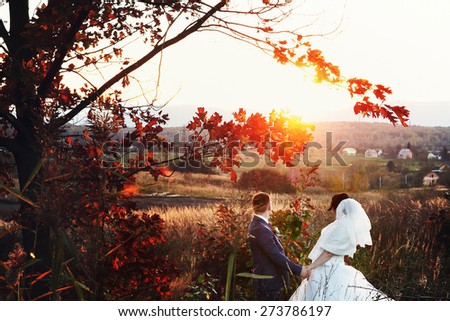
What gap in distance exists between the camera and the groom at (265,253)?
19.6 feet

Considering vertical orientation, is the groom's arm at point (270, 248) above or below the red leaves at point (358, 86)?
below

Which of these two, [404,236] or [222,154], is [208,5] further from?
[404,236]

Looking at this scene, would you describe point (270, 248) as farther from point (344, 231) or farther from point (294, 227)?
point (294, 227)

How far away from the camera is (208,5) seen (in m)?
6.52

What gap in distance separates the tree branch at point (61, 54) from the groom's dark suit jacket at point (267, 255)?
8.41 ft

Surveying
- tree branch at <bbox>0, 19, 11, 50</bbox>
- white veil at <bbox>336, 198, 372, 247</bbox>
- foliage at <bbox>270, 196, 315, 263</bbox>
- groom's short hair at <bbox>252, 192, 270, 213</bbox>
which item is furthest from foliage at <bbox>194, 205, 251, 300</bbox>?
tree branch at <bbox>0, 19, 11, 50</bbox>

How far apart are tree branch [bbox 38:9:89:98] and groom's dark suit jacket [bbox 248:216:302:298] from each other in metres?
2.56

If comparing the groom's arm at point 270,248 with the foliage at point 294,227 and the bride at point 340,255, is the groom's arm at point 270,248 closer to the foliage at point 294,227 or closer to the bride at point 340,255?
the bride at point 340,255

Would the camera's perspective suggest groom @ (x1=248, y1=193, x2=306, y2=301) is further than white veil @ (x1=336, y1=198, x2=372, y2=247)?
No

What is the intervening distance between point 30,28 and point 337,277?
4.04m

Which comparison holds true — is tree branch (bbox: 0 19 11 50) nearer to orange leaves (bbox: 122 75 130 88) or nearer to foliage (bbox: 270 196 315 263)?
orange leaves (bbox: 122 75 130 88)

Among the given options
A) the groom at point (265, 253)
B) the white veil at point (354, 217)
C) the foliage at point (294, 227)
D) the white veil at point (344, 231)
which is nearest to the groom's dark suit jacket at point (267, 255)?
the groom at point (265, 253)

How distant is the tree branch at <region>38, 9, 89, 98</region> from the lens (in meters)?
6.11

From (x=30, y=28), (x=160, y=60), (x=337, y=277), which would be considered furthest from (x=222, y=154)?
(x=30, y=28)
